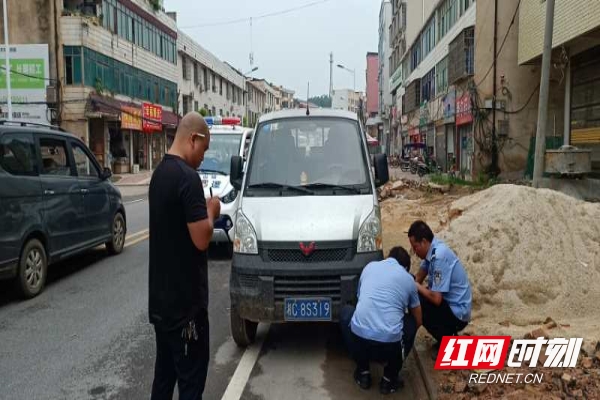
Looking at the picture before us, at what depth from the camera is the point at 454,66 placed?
82.0 ft

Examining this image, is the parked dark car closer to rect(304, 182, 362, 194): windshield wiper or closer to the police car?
the police car

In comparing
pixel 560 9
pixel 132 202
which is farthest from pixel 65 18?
pixel 560 9

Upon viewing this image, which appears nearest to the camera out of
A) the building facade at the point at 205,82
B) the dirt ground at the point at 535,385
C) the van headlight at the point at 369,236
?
the dirt ground at the point at 535,385

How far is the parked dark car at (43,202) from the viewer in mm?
6828

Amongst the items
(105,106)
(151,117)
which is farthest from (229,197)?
(151,117)

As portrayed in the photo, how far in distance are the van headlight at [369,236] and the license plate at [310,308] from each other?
58 cm

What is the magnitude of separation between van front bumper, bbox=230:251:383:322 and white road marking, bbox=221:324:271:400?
0.41 m

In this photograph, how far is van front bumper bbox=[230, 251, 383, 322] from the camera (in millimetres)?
4965

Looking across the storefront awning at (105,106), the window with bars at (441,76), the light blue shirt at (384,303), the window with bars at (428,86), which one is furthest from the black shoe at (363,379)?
the window with bars at (428,86)

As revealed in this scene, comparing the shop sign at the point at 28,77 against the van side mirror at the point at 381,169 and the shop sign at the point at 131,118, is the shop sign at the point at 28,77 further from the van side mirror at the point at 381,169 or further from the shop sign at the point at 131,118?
the van side mirror at the point at 381,169

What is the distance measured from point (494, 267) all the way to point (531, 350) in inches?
74.0

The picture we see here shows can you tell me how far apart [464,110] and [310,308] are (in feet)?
67.6

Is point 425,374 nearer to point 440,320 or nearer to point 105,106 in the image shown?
point 440,320

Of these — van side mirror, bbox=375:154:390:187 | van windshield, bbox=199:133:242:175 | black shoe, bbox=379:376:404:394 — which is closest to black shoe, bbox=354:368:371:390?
black shoe, bbox=379:376:404:394
